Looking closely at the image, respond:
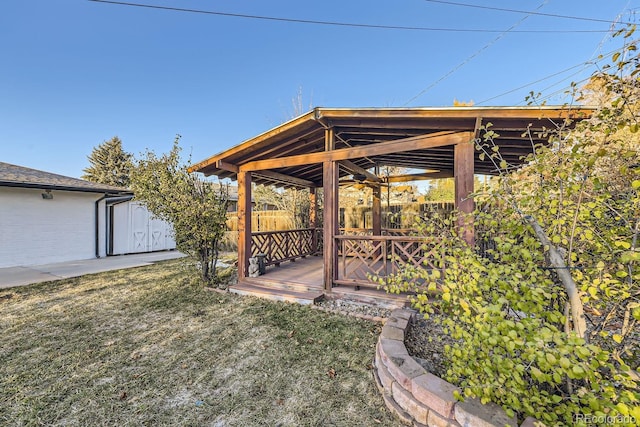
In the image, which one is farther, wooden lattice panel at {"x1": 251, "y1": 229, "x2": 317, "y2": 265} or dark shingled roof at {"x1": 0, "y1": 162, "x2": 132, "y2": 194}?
dark shingled roof at {"x1": 0, "y1": 162, "x2": 132, "y2": 194}

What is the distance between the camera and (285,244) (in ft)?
26.7

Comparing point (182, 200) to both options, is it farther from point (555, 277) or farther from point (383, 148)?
point (555, 277)

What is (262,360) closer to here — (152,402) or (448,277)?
(152,402)

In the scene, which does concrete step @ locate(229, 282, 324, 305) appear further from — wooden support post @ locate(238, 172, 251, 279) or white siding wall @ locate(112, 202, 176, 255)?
white siding wall @ locate(112, 202, 176, 255)

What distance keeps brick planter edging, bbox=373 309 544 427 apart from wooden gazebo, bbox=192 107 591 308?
928 millimetres

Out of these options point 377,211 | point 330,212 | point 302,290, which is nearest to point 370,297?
point 302,290

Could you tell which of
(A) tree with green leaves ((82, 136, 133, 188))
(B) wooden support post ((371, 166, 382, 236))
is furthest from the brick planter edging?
(A) tree with green leaves ((82, 136, 133, 188))

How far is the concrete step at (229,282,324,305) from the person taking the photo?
4.80 meters

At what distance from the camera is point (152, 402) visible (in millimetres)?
2367

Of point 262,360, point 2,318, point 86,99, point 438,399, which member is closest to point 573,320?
point 438,399

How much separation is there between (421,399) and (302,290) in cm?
343

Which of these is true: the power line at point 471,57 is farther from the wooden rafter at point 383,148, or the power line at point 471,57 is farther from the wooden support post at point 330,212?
the wooden support post at point 330,212

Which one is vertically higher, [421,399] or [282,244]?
[282,244]

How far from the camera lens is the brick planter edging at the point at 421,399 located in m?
1.68
